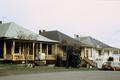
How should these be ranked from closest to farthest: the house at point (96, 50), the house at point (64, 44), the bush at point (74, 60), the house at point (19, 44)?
the house at point (19, 44)
the bush at point (74, 60)
the house at point (64, 44)
the house at point (96, 50)

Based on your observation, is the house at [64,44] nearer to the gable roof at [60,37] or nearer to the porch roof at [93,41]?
the gable roof at [60,37]

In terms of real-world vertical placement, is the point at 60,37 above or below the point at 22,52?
above

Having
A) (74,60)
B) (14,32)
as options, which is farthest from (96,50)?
(14,32)

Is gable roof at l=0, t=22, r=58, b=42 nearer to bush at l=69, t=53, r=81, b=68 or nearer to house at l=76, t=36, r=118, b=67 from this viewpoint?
bush at l=69, t=53, r=81, b=68

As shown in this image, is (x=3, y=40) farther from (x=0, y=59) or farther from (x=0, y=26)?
(x=0, y=26)

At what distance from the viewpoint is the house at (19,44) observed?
45000 millimetres

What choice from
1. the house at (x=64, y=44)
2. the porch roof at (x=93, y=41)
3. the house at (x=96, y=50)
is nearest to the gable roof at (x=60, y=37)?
the house at (x=64, y=44)

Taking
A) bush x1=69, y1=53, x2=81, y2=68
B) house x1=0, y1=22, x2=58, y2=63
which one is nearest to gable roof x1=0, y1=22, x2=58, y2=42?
house x1=0, y1=22, x2=58, y2=63

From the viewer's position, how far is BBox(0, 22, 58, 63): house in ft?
148

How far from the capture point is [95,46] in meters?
71.2

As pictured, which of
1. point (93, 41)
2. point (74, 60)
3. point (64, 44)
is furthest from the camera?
point (93, 41)

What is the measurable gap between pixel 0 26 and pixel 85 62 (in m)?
17.8

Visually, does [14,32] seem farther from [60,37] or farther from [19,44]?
[60,37]

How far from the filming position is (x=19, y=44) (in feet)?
157
